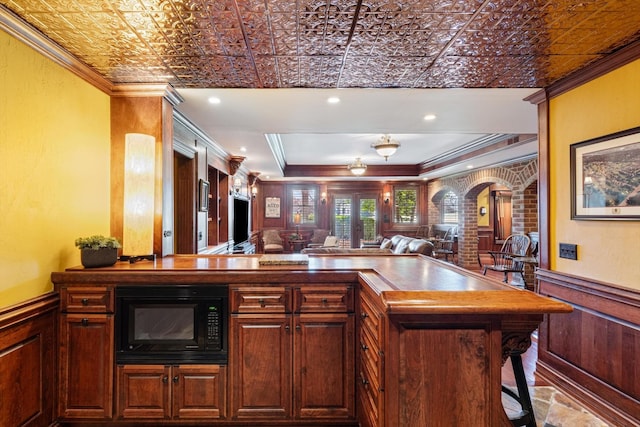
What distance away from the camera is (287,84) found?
2389 millimetres

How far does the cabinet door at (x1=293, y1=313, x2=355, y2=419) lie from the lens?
6.34ft

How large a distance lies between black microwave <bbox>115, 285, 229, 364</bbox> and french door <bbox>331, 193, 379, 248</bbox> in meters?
7.74

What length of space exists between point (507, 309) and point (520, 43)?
158 centimetres

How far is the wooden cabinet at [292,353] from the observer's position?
1.94m

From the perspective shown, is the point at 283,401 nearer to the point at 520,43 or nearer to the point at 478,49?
the point at 478,49

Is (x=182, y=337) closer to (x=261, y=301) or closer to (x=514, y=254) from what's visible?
(x=261, y=301)

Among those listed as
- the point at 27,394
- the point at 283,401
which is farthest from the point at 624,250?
the point at 27,394

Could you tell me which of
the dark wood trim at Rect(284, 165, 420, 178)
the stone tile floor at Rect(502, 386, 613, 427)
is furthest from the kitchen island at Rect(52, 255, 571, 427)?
the dark wood trim at Rect(284, 165, 420, 178)

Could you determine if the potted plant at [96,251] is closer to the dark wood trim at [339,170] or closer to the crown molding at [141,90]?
the crown molding at [141,90]

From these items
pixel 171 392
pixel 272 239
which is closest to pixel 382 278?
pixel 171 392

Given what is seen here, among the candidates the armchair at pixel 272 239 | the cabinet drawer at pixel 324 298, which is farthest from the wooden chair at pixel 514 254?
the armchair at pixel 272 239

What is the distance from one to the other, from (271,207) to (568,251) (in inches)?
311

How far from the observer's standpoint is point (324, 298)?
1966mm

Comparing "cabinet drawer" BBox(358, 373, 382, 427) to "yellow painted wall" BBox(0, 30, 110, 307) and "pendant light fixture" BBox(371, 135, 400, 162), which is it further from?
"pendant light fixture" BBox(371, 135, 400, 162)
